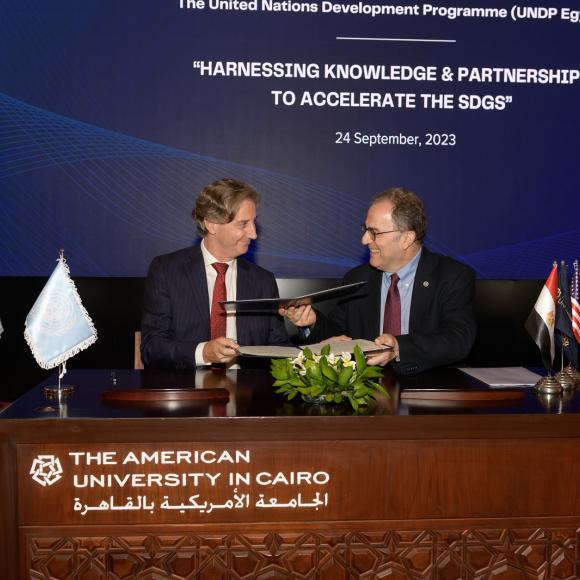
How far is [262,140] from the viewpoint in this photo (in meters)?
5.07

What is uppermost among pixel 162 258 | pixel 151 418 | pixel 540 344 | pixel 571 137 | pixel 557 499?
pixel 571 137

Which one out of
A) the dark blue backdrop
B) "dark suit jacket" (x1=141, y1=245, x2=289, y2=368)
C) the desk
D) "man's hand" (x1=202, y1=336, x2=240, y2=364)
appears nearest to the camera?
the desk

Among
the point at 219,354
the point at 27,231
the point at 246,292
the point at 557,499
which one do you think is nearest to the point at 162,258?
the point at 246,292

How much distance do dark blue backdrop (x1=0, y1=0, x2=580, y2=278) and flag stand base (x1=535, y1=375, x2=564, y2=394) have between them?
8.14ft

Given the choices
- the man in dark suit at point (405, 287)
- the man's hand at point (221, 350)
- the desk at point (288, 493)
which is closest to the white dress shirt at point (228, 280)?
the man in dark suit at point (405, 287)

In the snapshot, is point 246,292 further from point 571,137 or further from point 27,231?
point 571,137

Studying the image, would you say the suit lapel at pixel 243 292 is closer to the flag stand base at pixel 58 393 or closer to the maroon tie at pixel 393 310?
the maroon tie at pixel 393 310

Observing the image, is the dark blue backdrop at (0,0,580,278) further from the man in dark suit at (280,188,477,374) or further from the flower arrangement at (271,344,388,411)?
the flower arrangement at (271,344,388,411)

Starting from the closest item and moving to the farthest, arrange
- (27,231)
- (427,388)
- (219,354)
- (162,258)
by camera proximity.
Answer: (427,388), (219,354), (162,258), (27,231)

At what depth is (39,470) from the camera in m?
2.35

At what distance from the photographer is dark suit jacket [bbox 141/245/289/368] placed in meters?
3.51

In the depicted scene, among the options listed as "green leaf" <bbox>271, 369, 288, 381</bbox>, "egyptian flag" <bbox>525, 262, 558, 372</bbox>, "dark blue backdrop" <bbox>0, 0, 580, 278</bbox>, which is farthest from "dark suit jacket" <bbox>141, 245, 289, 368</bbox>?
"dark blue backdrop" <bbox>0, 0, 580, 278</bbox>

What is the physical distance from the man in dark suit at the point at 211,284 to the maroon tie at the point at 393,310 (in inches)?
19.6

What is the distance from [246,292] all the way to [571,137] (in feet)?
9.04
